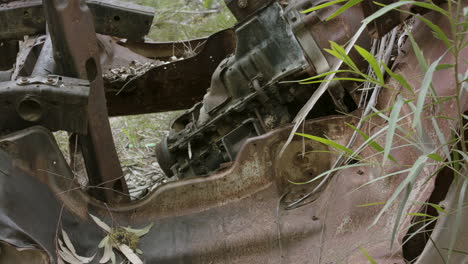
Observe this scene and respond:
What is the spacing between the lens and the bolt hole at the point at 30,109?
2.18 metres

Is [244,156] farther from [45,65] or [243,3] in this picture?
[45,65]

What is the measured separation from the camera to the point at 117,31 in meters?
3.17

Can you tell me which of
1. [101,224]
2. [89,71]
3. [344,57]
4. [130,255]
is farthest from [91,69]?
[344,57]

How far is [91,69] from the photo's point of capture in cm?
239

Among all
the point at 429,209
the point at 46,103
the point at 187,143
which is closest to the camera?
the point at 429,209

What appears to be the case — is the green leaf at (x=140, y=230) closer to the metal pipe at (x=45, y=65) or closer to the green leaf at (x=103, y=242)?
the green leaf at (x=103, y=242)

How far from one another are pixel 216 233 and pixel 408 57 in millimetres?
860

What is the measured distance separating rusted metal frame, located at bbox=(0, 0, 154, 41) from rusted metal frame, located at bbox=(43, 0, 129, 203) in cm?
76

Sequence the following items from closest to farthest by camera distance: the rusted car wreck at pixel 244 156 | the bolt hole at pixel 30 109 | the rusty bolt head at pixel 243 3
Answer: the rusted car wreck at pixel 244 156
the bolt hole at pixel 30 109
the rusty bolt head at pixel 243 3

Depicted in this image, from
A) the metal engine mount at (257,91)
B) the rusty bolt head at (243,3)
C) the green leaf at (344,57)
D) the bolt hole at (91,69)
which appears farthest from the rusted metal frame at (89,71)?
the green leaf at (344,57)

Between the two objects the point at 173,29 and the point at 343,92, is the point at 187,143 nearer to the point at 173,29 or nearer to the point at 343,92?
the point at 343,92

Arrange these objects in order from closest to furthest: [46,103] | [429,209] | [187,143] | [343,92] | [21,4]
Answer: [429,209] < [46,103] < [343,92] < [187,143] < [21,4]

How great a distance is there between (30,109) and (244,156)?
716 mm

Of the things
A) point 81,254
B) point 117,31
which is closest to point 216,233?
point 81,254
